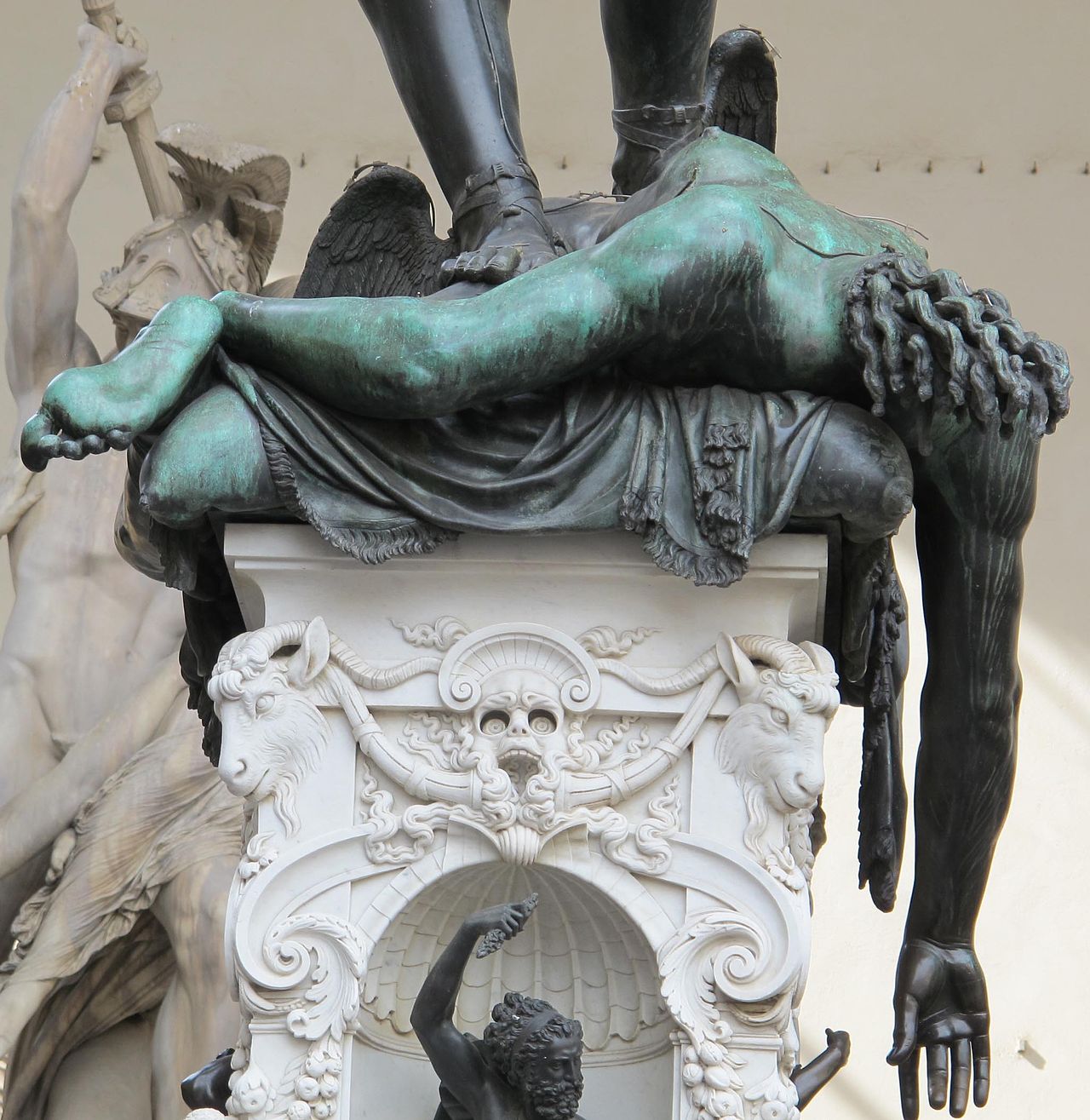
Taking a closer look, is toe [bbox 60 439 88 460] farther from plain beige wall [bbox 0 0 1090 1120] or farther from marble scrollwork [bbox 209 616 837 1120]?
plain beige wall [bbox 0 0 1090 1120]

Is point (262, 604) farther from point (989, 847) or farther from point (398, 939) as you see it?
point (989, 847)

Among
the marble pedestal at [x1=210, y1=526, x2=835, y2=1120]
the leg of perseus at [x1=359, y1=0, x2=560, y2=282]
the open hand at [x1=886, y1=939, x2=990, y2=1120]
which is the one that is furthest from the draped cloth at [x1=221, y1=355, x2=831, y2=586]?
the open hand at [x1=886, y1=939, x2=990, y2=1120]

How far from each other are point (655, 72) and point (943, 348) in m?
0.61

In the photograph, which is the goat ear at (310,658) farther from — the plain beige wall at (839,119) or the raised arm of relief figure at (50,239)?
the plain beige wall at (839,119)

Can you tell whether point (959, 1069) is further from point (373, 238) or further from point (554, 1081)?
point (373, 238)

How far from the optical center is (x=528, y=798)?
2.01 metres

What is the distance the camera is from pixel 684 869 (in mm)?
2006

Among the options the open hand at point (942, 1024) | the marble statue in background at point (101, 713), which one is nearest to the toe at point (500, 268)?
the open hand at point (942, 1024)

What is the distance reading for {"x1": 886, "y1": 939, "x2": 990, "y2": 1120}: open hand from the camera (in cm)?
223

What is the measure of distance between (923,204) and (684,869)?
364cm

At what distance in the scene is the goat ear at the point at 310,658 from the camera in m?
2.05

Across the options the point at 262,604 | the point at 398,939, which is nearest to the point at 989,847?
the point at 398,939

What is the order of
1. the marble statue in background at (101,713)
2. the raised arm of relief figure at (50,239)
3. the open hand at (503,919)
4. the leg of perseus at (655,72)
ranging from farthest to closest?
the raised arm of relief figure at (50,239)
the marble statue in background at (101,713)
the leg of perseus at (655,72)
the open hand at (503,919)

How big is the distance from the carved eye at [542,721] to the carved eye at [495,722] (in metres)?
0.02
